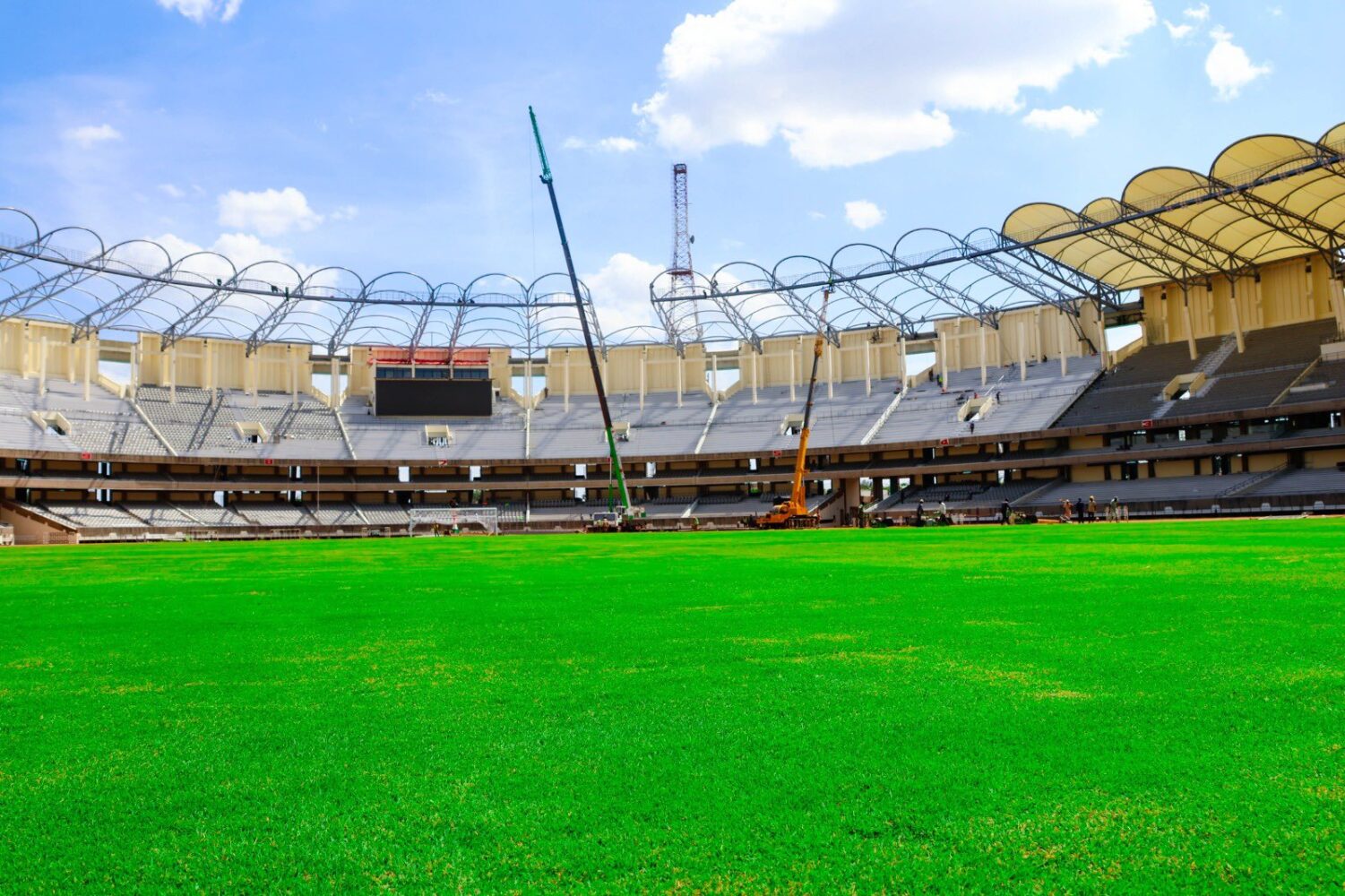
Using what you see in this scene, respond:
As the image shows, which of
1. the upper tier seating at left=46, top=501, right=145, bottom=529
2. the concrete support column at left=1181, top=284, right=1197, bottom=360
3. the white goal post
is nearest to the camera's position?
the upper tier seating at left=46, top=501, right=145, bottom=529

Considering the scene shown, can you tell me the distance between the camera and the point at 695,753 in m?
3.79

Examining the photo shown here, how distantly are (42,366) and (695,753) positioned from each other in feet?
269

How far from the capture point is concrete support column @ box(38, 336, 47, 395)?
69500 millimetres

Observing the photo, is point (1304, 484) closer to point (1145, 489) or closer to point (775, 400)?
point (1145, 489)

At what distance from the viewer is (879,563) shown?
16031 mm

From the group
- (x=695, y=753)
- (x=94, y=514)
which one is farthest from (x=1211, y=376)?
(x=94, y=514)

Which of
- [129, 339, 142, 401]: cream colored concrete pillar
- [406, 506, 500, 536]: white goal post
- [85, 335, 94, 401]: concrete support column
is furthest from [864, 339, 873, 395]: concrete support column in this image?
[85, 335, 94, 401]: concrete support column

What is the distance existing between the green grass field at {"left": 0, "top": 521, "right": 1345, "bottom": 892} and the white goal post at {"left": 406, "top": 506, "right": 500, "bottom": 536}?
62.5 meters

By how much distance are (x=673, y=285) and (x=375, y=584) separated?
64706 millimetres

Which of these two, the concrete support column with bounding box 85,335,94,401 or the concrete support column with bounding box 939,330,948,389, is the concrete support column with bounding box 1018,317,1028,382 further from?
the concrete support column with bounding box 85,335,94,401

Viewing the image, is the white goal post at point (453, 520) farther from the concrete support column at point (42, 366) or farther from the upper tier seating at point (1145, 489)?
the upper tier seating at point (1145, 489)

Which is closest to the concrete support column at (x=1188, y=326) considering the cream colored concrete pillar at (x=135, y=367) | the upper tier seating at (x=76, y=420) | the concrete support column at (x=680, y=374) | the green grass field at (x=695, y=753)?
the concrete support column at (x=680, y=374)

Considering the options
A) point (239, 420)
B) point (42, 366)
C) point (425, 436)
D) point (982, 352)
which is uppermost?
point (42, 366)

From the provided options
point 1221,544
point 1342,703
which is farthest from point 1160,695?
point 1221,544
